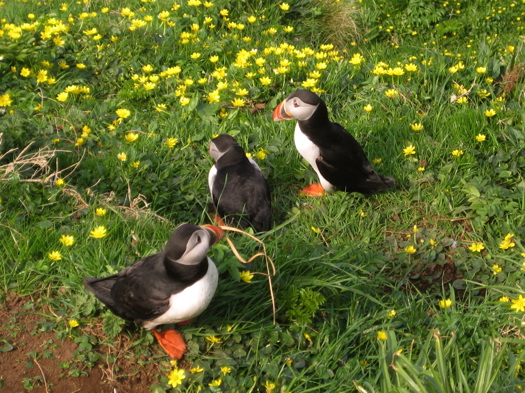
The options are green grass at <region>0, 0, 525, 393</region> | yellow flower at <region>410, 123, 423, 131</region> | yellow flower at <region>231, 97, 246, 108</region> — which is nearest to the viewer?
green grass at <region>0, 0, 525, 393</region>

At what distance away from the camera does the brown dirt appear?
9.08 ft

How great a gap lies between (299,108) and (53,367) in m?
2.32

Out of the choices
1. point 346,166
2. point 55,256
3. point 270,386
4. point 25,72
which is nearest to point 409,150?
point 346,166

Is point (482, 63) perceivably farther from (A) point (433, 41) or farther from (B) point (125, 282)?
(B) point (125, 282)

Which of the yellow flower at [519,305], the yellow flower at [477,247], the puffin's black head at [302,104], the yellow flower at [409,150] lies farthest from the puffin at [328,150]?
the yellow flower at [519,305]

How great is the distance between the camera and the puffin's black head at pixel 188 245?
8.59 feet

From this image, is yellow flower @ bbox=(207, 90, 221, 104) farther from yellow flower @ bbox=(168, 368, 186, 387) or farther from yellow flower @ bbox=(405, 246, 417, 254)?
yellow flower @ bbox=(168, 368, 186, 387)

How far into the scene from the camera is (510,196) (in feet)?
14.1

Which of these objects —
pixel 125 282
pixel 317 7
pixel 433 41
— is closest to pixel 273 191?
pixel 125 282

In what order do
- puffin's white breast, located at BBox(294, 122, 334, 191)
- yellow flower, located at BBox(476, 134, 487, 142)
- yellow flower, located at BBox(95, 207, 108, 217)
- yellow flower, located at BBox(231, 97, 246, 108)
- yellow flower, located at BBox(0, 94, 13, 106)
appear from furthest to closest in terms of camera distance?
yellow flower, located at BBox(231, 97, 246, 108)
yellow flower, located at BBox(476, 134, 487, 142)
yellow flower, located at BBox(0, 94, 13, 106)
puffin's white breast, located at BBox(294, 122, 334, 191)
yellow flower, located at BBox(95, 207, 108, 217)

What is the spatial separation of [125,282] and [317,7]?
514 centimetres

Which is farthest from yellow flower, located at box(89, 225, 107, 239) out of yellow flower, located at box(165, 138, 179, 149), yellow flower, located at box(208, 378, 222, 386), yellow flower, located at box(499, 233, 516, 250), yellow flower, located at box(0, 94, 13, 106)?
yellow flower, located at box(499, 233, 516, 250)

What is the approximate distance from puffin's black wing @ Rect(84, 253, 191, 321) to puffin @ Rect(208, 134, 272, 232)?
3.30 feet

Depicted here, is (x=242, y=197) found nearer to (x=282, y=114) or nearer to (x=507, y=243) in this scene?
(x=282, y=114)
